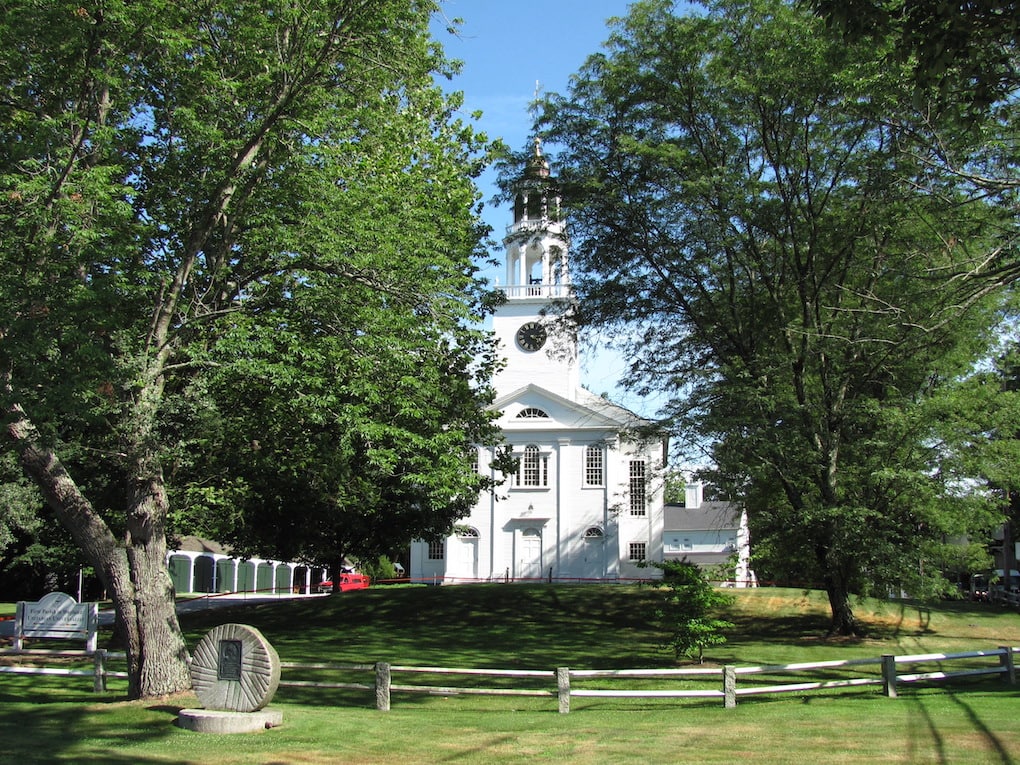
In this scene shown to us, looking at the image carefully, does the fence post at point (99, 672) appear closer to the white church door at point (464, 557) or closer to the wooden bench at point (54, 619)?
the wooden bench at point (54, 619)

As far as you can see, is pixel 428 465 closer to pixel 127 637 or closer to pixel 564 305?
pixel 127 637

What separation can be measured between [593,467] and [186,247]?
36.0m

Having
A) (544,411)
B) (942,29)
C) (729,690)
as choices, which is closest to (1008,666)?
(729,690)

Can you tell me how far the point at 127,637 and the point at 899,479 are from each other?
15.6 metres

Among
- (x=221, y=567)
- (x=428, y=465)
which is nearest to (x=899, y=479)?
(x=428, y=465)

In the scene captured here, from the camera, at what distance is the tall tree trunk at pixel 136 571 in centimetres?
1290

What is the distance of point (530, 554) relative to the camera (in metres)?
48.0

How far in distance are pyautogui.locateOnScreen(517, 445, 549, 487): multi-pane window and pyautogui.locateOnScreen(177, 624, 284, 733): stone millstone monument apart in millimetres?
37408

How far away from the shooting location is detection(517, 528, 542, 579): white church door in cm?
4759

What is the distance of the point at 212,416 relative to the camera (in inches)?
579

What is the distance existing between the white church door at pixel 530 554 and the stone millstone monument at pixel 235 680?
120ft

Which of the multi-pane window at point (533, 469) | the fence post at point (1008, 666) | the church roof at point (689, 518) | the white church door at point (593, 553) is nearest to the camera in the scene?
the fence post at point (1008, 666)

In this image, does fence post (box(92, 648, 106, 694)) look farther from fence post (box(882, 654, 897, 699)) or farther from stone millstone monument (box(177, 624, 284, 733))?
fence post (box(882, 654, 897, 699))

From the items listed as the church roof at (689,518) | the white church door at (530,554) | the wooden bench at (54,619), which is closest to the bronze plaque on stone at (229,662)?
the wooden bench at (54,619)
